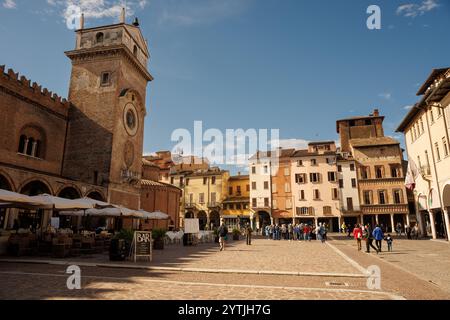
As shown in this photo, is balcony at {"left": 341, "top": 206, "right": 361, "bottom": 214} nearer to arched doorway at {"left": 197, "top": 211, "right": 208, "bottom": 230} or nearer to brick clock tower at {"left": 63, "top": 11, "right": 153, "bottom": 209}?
arched doorway at {"left": 197, "top": 211, "right": 208, "bottom": 230}

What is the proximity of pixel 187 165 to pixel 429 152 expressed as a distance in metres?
43.3

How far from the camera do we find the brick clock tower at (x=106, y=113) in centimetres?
2645

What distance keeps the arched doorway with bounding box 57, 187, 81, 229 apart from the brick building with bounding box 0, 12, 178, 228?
9 centimetres

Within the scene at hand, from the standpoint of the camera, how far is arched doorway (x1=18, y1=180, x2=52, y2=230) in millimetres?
20312

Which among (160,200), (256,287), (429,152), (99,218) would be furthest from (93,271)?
(160,200)

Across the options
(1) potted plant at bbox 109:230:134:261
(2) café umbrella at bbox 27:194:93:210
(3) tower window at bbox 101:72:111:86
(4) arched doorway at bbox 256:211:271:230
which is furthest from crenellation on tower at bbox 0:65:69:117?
(4) arched doorway at bbox 256:211:271:230

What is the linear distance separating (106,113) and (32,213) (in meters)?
10.4

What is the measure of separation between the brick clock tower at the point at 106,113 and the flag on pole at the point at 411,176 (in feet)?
81.8

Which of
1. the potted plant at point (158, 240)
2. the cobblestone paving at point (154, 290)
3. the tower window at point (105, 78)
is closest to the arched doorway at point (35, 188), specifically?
the potted plant at point (158, 240)

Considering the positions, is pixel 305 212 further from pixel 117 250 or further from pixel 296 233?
pixel 117 250

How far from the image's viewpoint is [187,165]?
199 ft

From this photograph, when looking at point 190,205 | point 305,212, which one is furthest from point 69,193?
point 305,212

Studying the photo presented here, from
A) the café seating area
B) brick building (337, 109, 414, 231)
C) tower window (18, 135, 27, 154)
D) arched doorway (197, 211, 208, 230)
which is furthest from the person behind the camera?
arched doorway (197, 211, 208, 230)
